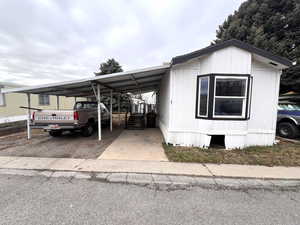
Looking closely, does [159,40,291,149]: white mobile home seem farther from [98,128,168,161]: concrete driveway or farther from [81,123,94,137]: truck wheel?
[81,123,94,137]: truck wheel

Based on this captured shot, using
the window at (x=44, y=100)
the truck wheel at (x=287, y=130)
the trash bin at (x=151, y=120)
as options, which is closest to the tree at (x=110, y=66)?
the window at (x=44, y=100)

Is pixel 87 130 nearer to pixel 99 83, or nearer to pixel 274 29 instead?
pixel 99 83

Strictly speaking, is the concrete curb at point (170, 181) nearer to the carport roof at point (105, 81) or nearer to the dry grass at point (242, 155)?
the dry grass at point (242, 155)

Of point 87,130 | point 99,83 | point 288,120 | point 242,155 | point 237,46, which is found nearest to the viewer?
point 242,155

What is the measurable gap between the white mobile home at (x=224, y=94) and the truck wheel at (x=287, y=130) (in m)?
2.38

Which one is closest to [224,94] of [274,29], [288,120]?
[288,120]

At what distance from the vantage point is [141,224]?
1931 millimetres

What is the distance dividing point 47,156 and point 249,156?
6359 mm

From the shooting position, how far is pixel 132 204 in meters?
2.35

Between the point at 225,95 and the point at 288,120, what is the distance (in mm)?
4642

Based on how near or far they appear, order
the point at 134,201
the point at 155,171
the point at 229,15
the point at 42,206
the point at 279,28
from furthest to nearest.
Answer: the point at 229,15 < the point at 279,28 < the point at 155,171 < the point at 134,201 < the point at 42,206

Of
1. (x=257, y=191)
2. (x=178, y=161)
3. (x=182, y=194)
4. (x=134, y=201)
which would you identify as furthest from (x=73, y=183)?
(x=257, y=191)

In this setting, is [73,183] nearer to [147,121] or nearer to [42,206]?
[42,206]

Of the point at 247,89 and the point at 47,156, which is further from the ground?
the point at 247,89
